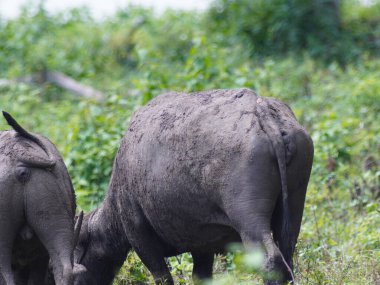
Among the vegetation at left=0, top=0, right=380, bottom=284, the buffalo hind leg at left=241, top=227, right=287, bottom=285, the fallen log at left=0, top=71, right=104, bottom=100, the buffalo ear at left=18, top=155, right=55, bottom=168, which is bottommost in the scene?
the fallen log at left=0, top=71, right=104, bottom=100

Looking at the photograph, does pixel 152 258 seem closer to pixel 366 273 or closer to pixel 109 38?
pixel 366 273

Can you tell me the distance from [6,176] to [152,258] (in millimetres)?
1509

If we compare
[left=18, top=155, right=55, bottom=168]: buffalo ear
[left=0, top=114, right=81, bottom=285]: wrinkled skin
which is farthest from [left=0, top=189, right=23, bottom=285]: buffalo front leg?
[left=18, top=155, right=55, bottom=168]: buffalo ear

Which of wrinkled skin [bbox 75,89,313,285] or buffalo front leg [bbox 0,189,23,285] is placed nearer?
wrinkled skin [bbox 75,89,313,285]

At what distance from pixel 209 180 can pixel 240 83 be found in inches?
217

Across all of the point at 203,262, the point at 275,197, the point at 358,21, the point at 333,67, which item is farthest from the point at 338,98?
the point at 275,197

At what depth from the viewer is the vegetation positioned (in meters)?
8.52

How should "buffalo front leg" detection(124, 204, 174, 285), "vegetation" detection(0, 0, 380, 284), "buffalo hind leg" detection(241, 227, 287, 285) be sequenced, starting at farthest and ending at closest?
"vegetation" detection(0, 0, 380, 284)
"buffalo front leg" detection(124, 204, 174, 285)
"buffalo hind leg" detection(241, 227, 287, 285)

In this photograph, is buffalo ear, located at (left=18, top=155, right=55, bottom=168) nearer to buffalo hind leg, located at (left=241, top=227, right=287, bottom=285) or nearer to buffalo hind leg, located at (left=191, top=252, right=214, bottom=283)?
buffalo hind leg, located at (left=241, top=227, right=287, bottom=285)

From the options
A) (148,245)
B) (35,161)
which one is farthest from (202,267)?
(35,161)

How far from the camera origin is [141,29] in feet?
63.2

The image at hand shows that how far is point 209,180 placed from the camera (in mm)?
6301

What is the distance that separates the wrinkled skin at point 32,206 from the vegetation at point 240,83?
4.03 feet

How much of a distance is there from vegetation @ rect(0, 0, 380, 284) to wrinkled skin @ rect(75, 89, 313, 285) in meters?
0.34
